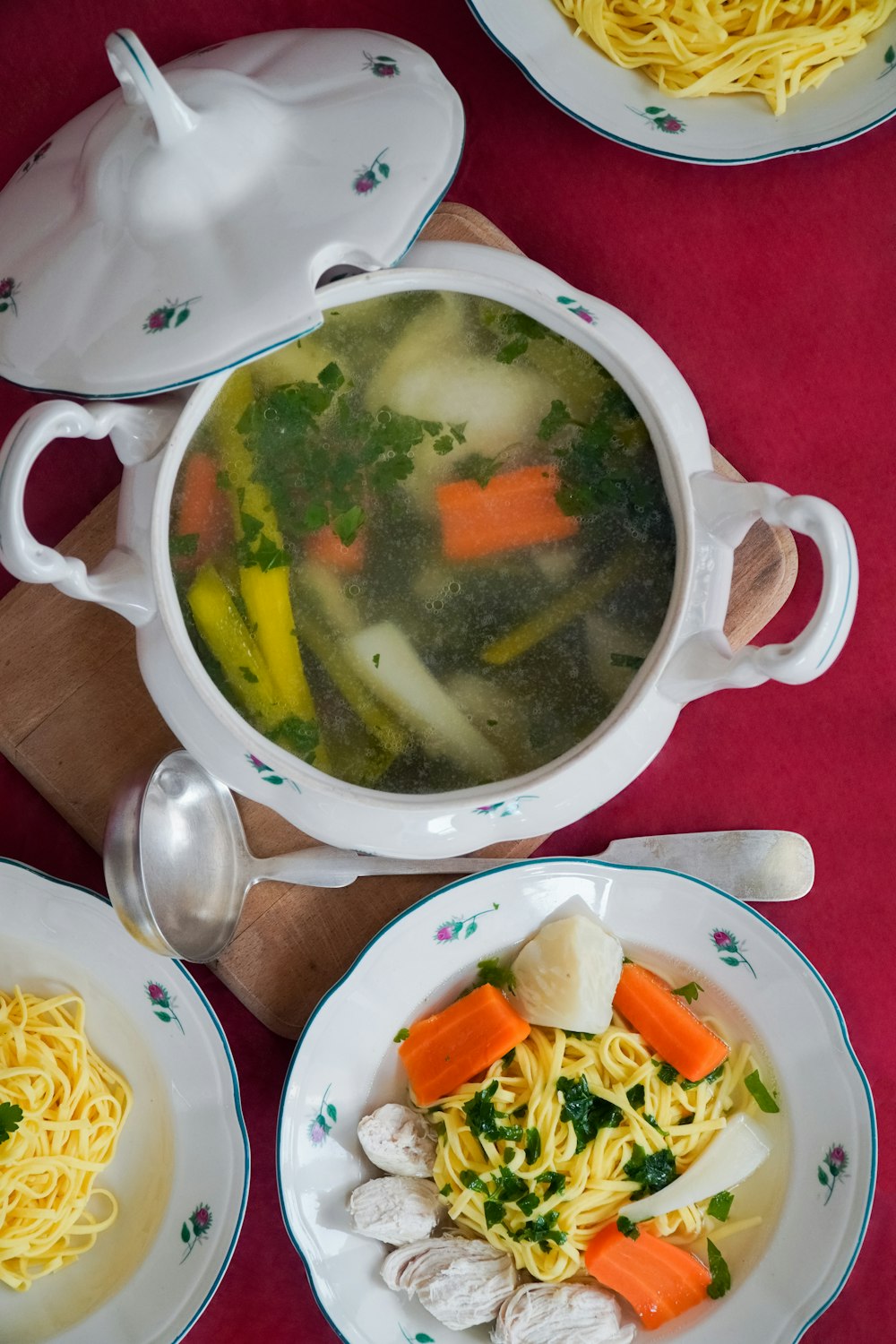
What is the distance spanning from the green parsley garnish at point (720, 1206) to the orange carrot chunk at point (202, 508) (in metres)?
1.08

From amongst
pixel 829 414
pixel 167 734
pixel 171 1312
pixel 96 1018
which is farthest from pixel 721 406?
pixel 171 1312

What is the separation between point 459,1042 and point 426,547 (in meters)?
0.67

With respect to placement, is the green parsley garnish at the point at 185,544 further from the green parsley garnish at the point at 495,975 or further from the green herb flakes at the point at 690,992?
the green herb flakes at the point at 690,992

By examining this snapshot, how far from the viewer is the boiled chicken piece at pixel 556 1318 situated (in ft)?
4.91

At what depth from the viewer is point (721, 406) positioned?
1617 millimetres

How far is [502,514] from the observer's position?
1290mm

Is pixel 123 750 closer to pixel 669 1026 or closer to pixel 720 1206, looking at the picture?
pixel 669 1026

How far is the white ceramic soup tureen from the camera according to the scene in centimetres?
104

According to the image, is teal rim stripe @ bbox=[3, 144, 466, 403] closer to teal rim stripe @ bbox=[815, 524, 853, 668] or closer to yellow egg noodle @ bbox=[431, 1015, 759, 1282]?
teal rim stripe @ bbox=[815, 524, 853, 668]

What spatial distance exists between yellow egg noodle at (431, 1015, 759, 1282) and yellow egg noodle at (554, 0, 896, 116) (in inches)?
48.1

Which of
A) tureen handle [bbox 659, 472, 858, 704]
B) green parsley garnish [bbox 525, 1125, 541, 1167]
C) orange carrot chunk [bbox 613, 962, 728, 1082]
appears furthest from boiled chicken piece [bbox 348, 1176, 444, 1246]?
tureen handle [bbox 659, 472, 858, 704]

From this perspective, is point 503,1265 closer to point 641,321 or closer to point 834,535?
point 834,535

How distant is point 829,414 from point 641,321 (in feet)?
0.94

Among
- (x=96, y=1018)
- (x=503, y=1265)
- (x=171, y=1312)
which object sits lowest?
(x=503, y=1265)
